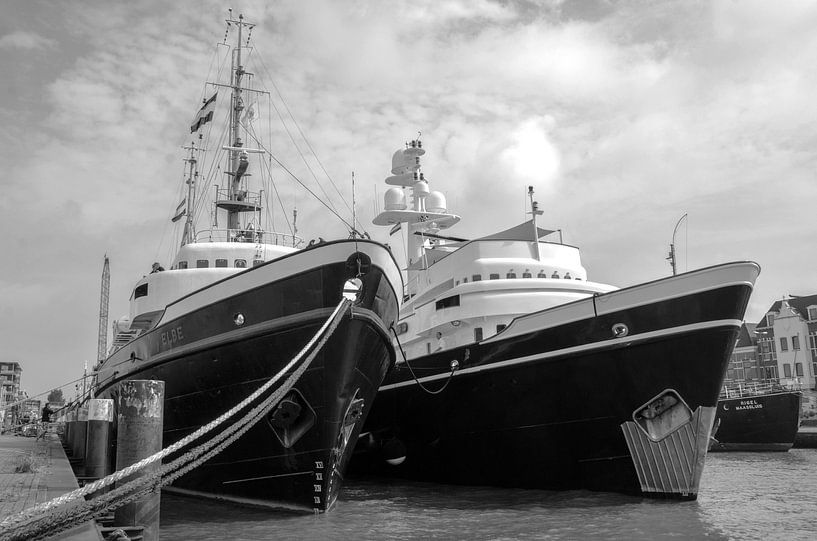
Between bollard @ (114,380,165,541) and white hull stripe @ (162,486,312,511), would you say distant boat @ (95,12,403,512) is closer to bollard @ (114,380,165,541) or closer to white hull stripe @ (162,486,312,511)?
white hull stripe @ (162,486,312,511)

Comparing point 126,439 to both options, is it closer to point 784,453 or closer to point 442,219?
point 442,219

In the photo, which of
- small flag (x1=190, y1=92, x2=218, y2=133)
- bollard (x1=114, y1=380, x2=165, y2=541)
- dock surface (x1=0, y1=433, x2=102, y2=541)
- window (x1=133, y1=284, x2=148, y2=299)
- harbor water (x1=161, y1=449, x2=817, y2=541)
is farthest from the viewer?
small flag (x1=190, y1=92, x2=218, y2=133)

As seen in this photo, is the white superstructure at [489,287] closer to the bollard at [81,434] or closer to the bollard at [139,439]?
the bollard at [81,434]

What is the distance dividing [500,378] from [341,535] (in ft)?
19.5

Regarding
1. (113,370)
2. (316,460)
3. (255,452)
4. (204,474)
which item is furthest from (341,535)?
(113,370)

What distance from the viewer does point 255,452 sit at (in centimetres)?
1166

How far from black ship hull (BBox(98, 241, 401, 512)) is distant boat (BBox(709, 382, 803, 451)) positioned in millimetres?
24835

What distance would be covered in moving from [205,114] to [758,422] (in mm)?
28153

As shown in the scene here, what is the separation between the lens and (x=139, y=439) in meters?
7.21

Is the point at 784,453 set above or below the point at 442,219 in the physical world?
below

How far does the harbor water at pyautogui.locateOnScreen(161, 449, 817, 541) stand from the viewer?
1050 cm

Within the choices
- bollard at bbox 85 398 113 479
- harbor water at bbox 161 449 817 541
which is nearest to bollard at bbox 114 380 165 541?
harbor water at bbox 161 449 817 541

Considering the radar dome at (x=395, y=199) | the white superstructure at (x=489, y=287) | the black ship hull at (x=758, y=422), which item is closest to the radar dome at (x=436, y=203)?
the radar dome at (x=395, y=199)

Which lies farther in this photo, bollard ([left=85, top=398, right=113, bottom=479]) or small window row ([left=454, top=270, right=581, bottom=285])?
small window row ([left=454, top=270, right=581, bottom=285])
